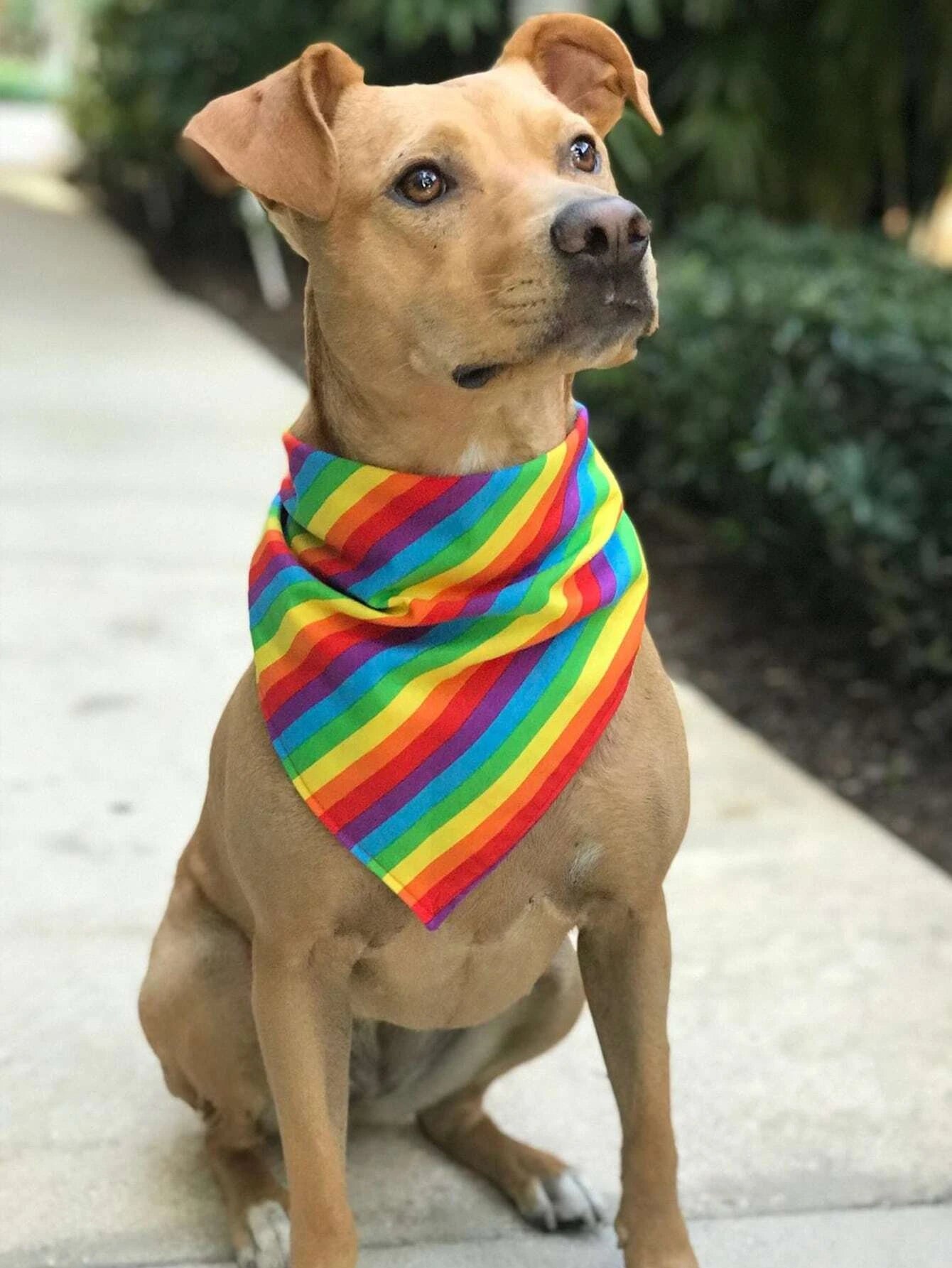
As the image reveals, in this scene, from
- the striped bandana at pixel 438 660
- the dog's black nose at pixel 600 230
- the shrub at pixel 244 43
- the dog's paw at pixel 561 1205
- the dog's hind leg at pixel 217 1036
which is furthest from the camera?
the shrub at pixel 244 43

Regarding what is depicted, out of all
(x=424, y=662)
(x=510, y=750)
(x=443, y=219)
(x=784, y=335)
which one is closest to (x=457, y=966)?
(x=510, y=750)

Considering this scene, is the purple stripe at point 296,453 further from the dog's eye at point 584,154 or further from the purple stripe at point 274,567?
the dog's eye at point 584,154

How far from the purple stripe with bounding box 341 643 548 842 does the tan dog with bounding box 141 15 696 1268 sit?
0.13 m

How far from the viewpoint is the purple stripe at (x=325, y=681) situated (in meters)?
2.18

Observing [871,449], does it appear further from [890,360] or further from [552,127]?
[552,127]

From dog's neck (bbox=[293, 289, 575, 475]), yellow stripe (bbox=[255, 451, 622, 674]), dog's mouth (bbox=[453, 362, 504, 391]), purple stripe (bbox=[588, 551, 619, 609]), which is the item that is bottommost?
yellow stripe (bbox=[255, 451, 622, 674])

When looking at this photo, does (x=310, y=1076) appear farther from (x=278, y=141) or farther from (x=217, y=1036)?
(x=278, y=141)

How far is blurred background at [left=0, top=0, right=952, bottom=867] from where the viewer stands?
14.3ft

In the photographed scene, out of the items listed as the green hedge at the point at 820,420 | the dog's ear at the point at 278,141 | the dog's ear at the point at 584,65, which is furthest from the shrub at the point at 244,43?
the dog's ear at the point at 278,141

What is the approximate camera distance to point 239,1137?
2.57 m

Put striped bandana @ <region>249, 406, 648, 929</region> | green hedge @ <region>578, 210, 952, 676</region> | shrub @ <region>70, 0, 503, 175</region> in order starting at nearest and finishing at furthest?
striped bandana @ <region>249, 406, 648, 929</region> < green hedge @ <region>578, 210, 952, 676</region> < shrub @ <region>70, 0, 503, 175</region>

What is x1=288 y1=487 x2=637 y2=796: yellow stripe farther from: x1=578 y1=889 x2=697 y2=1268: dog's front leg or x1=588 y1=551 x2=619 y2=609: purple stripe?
x1=578 y1=889 x2=697 y2=1268: dog's front leg

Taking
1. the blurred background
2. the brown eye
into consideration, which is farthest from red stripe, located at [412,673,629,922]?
the blurred background

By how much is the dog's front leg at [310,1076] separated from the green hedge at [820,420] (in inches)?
100.0
